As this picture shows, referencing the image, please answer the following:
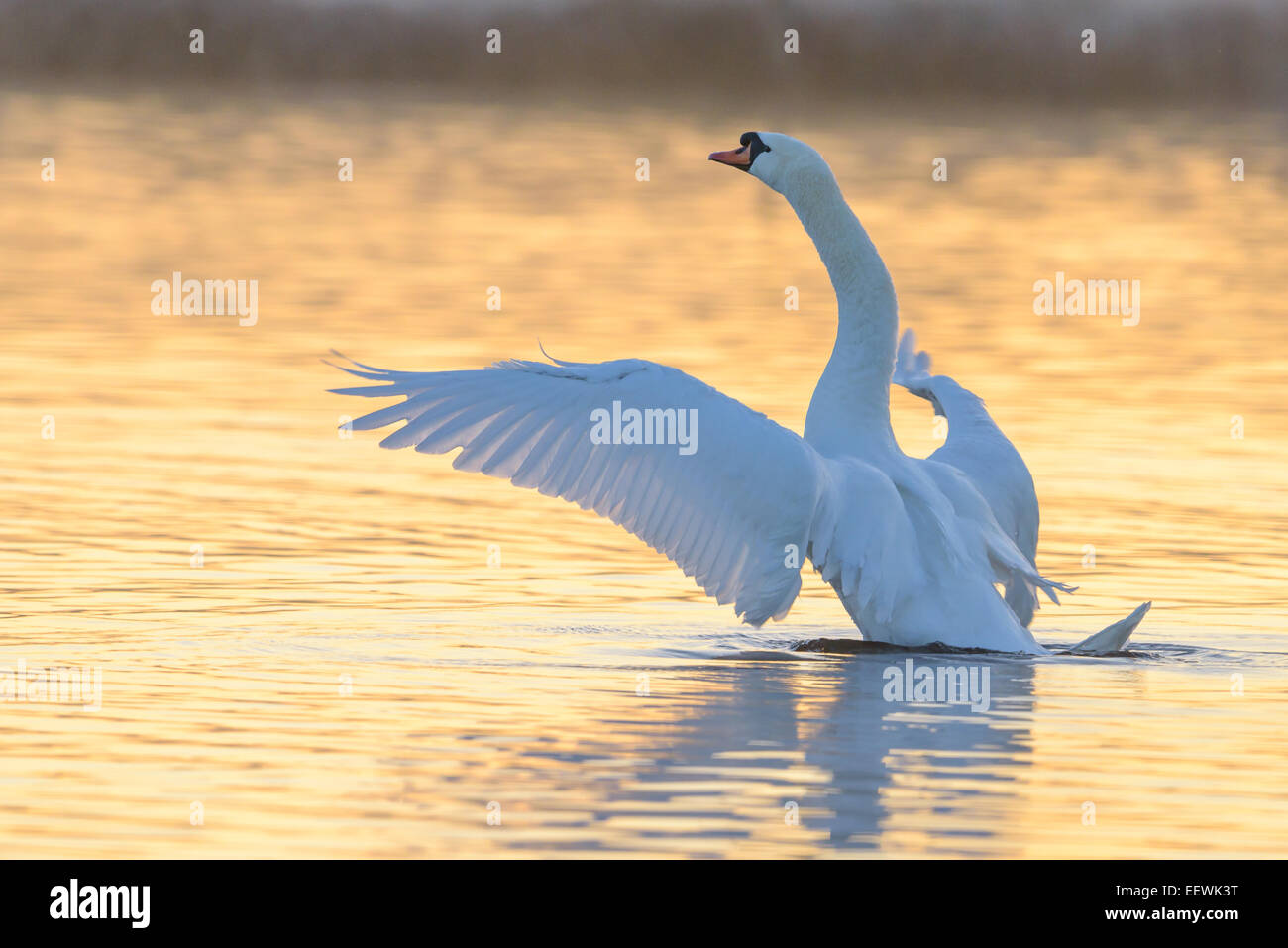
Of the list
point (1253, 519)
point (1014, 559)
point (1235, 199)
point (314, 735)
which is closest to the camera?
point (314, 735)

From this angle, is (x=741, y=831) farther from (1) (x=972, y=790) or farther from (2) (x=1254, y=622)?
(2) (x=1254, y=622)

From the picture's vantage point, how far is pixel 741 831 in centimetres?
784

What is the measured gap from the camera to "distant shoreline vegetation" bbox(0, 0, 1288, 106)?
47062mm

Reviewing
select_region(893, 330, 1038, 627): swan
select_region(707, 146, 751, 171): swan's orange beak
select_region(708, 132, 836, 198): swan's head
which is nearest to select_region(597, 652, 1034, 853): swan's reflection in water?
select_region(893, 330, 1038, 627): swan

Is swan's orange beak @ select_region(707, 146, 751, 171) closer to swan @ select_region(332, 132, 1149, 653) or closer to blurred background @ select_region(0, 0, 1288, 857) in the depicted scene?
swan @ select_region(332, 132, 1149, 653)

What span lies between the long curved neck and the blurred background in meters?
0.98

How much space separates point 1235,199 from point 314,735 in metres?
27.8

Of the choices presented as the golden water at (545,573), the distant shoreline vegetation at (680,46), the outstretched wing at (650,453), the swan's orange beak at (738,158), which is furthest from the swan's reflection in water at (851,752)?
the distant shoreline vegetation at (680,46)

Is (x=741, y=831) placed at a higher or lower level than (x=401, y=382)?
lower

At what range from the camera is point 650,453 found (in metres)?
10.2

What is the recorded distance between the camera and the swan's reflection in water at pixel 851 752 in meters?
8.09

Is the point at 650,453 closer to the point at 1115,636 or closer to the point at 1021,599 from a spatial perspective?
the point at 1115,636

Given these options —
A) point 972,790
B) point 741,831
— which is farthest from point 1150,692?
point 741,831

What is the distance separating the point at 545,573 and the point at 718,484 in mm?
2443
